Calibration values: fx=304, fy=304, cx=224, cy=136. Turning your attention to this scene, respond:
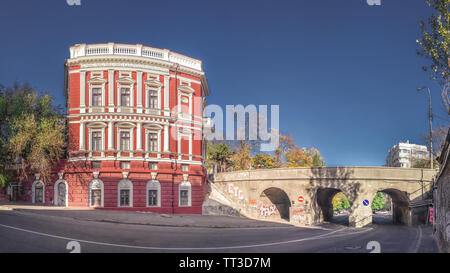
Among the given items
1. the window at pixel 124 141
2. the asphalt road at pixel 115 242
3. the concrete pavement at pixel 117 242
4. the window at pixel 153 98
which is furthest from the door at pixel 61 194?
the window at pixel 153 98

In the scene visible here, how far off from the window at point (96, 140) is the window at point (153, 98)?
549 centimetres

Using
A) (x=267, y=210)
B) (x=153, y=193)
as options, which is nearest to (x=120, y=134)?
(x=153, y=193)

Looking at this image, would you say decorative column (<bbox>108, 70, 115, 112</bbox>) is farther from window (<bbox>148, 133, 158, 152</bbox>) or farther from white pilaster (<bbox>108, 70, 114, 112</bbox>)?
window (<bbox>148, 133, 158, 152</bbox>)

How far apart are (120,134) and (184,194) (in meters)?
8.72

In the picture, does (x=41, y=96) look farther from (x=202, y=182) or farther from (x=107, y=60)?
(x=202, y=182)

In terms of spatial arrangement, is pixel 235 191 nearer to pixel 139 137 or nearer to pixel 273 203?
→ pixel 273 203

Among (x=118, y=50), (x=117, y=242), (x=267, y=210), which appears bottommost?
(x=267, y=210)

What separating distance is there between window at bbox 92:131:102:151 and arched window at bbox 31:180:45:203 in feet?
20.6

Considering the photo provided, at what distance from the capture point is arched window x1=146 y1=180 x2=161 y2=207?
2897 cm

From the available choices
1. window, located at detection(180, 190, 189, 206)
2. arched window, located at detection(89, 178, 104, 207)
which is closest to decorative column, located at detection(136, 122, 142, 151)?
arched window, located at detection(89, 178, 104, 207)

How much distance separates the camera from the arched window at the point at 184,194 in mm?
30703

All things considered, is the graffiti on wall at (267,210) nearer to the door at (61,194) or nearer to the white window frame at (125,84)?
the white window frame at (125,84)

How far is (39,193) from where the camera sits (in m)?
29.0
